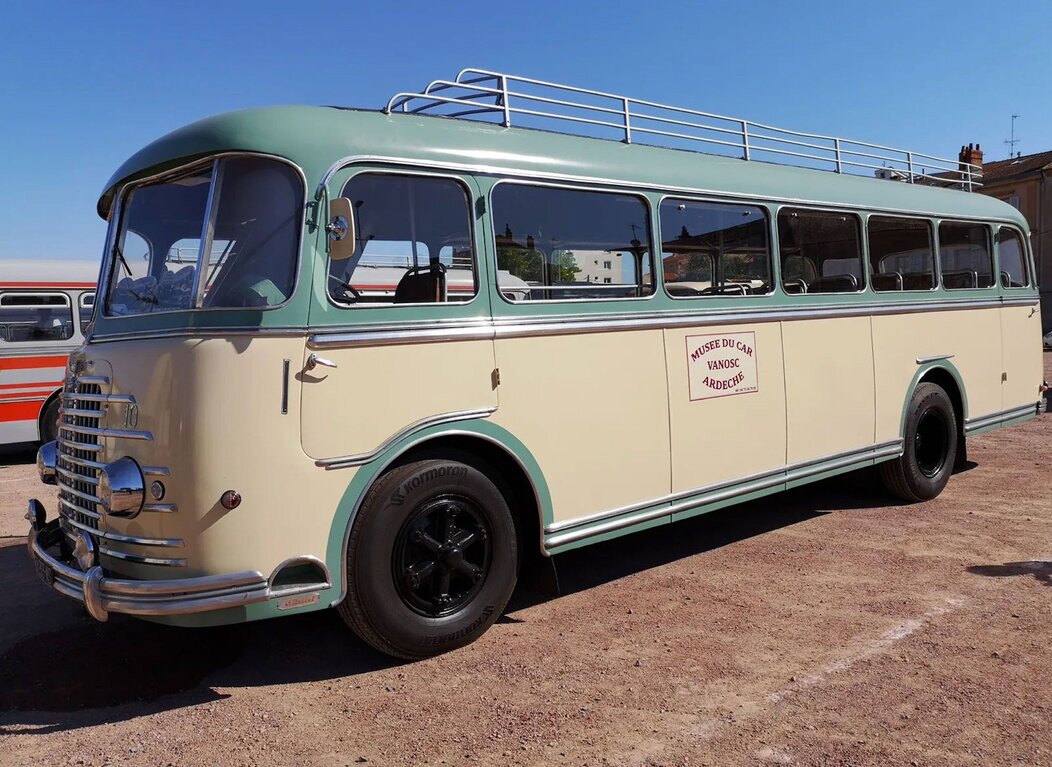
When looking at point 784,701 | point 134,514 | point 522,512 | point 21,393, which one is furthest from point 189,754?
point 21,393

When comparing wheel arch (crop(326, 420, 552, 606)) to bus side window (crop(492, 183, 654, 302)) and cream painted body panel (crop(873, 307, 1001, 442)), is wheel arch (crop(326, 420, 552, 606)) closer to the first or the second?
bus side window (crop(492, 183, 654, 302))

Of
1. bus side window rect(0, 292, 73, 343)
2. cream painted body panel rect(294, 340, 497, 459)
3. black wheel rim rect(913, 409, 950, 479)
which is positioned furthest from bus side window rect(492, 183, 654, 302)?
bus side window rect(0, 292, 73, 343)

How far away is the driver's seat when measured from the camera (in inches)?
166

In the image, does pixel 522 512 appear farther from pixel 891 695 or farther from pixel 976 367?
pixel 976 367

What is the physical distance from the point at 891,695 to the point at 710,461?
6.37ft

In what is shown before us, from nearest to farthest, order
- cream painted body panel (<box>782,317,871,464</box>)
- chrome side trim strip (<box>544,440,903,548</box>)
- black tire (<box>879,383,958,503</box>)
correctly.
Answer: chrome side trim strip (<box>544,440,903,548</box>) → cream painted body panel (<box>782,317,871,464</box>) → black tire (<box>879,383,958,503</box>)

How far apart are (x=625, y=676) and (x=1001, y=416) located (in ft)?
19.3

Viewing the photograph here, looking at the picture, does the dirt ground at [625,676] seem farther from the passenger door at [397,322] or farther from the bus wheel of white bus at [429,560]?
the passenger door at [397,322]

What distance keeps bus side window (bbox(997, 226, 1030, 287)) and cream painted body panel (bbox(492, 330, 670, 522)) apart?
4.90m

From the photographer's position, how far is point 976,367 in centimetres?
770

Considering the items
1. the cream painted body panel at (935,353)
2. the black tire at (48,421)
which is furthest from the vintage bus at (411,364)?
the black tire at (48,421)

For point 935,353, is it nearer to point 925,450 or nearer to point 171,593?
point 925,450

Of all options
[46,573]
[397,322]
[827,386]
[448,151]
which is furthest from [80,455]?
[827,386]

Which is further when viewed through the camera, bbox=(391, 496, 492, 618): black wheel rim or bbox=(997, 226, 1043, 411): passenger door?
bbox=(997, 226, 1043, 411): passenger door
